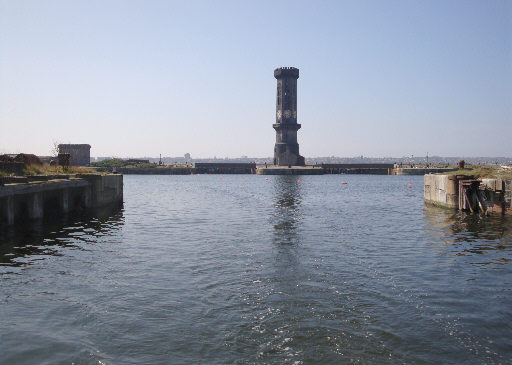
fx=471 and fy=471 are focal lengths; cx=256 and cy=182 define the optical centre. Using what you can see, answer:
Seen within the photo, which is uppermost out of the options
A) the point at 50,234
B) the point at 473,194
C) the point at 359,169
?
the point at 359,169

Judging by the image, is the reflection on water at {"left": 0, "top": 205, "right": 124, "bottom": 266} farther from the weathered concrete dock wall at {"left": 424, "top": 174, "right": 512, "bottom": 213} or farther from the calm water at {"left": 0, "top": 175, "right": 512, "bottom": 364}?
the weathered concrete dock wall at {"left": 424, "top": 174, "right": 512, "bottom": 213}

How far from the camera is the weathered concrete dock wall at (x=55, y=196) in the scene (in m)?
24.7

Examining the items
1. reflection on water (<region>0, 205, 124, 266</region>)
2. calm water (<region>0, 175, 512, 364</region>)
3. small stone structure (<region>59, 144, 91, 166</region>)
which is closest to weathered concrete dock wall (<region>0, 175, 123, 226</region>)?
reflection on water (<region>0, 205, 124, 266</region>)


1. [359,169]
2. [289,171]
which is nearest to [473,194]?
[289,171]

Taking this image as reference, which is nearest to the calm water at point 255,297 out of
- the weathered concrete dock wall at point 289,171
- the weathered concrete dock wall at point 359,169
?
the weathered concrete dock wall at point 289,171

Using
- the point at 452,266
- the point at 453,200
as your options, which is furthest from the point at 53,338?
the point at 453,200

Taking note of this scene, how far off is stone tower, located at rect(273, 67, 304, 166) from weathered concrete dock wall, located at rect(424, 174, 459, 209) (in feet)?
375

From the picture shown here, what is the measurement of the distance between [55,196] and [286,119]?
131 metres

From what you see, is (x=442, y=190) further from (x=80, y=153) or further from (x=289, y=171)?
(x=80, y=153)

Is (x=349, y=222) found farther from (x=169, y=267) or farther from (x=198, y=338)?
(x=198, y=338)

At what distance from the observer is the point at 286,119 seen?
525 feet

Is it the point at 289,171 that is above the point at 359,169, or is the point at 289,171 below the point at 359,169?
below

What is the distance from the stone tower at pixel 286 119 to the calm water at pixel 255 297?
133971 mm

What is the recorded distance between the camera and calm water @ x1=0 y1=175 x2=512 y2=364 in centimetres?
1030
